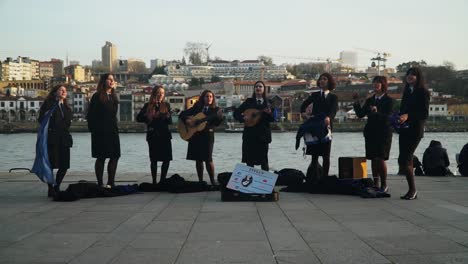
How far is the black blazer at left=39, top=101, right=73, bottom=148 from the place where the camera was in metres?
8.94

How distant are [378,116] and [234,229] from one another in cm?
379

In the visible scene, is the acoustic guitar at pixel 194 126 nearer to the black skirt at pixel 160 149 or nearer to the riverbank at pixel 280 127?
the black skirt at pixel 160 149

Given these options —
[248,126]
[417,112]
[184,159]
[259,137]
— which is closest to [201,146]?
[248,126]

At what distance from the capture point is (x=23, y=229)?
618 cm

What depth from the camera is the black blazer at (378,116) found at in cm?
888

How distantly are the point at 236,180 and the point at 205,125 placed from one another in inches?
65.7

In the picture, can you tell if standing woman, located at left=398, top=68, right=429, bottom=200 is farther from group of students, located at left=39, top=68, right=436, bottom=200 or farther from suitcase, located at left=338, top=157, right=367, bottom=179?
suitcase, located at left=338, top=157, right=367, bottom=179


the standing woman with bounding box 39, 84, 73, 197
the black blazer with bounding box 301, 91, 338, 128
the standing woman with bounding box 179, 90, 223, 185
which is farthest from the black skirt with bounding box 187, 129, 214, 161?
the standing woman with bounding box 39, 84, 73, 197

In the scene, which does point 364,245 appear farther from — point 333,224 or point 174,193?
point 174,193

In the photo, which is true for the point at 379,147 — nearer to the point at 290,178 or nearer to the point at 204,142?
the point at 290,178

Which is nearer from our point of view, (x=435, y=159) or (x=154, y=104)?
(x=154, y=104)

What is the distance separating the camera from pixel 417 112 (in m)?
8.41

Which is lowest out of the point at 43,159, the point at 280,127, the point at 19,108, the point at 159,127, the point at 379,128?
the point at 280,127

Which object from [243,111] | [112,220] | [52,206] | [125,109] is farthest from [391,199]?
[125,109]
